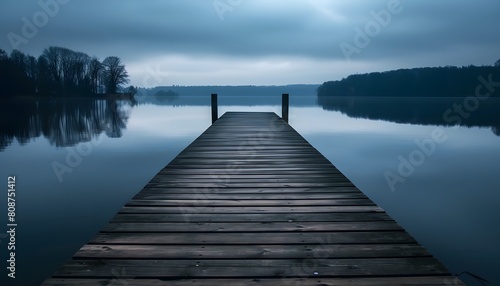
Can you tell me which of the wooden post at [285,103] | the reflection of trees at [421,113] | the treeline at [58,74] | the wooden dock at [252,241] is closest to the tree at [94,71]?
the treeline at [58,74]

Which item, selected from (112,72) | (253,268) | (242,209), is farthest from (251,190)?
(112,72)

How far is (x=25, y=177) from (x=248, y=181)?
24.5 ft

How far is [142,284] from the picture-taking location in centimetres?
204

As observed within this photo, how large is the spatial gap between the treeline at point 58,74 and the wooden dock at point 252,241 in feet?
197

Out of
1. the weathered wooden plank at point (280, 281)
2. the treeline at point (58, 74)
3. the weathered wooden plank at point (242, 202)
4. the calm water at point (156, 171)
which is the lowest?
the calm water at point (156, 171)

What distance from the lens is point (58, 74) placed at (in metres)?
71.3

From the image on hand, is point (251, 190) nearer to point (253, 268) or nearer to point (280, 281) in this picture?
point (253, 268)

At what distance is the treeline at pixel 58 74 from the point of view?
5400 centimetres

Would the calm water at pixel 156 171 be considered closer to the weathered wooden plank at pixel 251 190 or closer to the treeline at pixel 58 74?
the weathered wooden plank at pixel 251 190

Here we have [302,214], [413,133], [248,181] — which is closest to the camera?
[302,214]

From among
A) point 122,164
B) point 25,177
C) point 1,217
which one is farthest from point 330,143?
point 1,217

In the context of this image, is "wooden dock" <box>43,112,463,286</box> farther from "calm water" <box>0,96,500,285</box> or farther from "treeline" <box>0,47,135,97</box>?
"treeline" <box>0,47,135,97</box>

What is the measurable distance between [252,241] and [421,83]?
119 metres

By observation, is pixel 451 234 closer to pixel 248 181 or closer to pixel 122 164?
pixel 248 181
